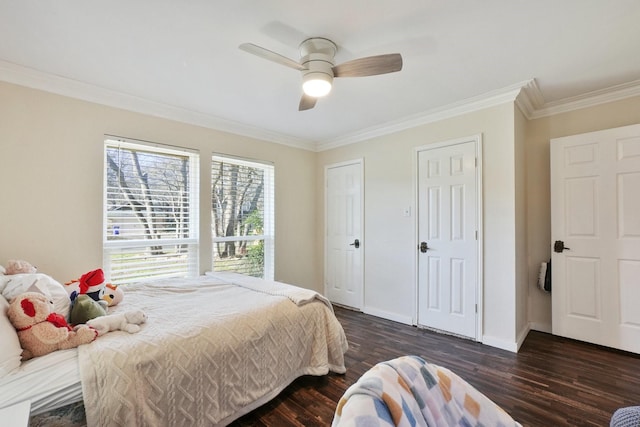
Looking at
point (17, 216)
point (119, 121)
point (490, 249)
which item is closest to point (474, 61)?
point (490, 249)

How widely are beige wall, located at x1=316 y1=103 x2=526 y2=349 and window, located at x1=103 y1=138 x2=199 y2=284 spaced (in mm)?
1976

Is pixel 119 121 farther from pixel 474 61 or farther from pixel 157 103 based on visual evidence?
pixel 474 61

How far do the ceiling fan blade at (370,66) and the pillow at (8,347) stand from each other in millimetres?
2232

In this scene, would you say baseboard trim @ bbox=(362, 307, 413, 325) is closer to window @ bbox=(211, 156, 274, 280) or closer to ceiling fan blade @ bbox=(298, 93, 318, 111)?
window @ bbox=(211, 156, 274, 280)

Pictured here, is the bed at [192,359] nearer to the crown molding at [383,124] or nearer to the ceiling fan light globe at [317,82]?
the ceiling fan light globe at [317,82]

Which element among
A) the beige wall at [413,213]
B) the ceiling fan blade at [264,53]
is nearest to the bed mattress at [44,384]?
the ceiling fan blade at [264,53]

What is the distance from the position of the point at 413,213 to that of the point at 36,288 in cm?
328

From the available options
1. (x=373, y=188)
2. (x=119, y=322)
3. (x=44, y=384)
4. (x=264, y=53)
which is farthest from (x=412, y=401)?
(x=373, y=188)

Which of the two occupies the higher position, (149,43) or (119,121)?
(149,43)

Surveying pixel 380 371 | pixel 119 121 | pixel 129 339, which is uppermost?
pixel 119 121

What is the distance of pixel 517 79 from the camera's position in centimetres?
248

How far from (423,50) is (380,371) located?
6.95 ft

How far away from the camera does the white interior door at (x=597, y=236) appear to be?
8.57ft

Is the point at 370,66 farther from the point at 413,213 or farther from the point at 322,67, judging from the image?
the point at 413,213
